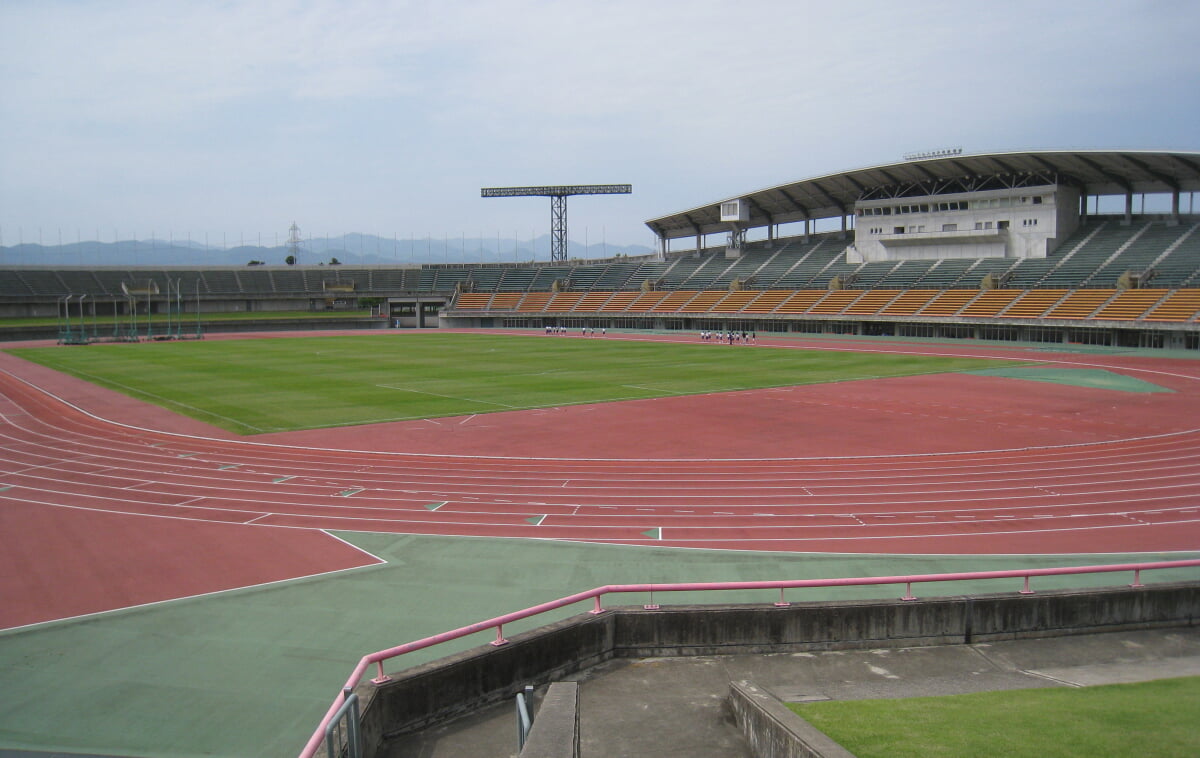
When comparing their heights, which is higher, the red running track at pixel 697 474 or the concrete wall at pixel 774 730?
the concrete wall at pixel 774 730

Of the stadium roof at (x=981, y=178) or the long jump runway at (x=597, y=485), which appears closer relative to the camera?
the long jump runway at (x=597, y=485)

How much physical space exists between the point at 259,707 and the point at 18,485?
48.0 ft

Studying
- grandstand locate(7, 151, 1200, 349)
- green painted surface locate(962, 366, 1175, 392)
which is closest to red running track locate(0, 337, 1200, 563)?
green painted surface locate(962, 366, 1175, 392)

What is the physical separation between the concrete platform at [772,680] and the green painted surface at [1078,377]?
30.0m

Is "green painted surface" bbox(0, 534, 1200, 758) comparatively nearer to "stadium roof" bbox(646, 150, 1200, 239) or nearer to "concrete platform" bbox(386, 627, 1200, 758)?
"concrete platform" bbox(386, 627, 1200, 758)

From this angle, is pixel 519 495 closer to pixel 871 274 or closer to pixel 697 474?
pixel 697 474

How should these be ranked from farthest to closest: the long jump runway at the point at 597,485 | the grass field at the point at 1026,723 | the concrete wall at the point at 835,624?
the long jump runway at the point at 597,485
the concrete wall at the point at 835,624
the grass field at the point at 1026,723

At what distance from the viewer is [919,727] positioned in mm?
6324

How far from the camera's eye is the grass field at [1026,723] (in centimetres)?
578

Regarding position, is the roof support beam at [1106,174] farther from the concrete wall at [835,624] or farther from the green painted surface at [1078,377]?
the concrete wall at [835,624]

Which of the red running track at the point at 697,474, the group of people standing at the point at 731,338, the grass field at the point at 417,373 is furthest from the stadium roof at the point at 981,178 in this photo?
the red running track at the point at 697,474

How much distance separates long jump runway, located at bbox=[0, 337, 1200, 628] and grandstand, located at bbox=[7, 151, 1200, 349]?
114 feet

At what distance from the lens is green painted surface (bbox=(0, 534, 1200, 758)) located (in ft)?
27.0

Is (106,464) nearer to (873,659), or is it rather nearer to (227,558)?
(227,558)
